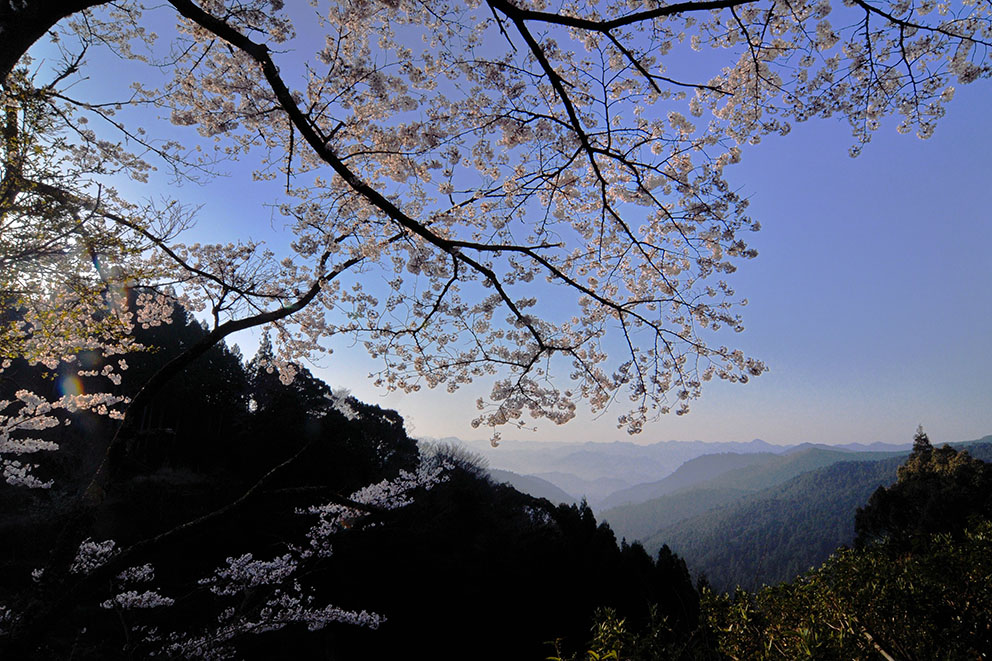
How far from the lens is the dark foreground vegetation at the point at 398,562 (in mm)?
2953

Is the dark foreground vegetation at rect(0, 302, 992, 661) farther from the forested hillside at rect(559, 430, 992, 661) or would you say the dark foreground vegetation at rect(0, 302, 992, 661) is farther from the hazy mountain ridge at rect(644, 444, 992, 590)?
the hazy mountain ridge at rect(644, 444, 992, 590)

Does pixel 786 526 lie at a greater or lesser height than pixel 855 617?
lesser

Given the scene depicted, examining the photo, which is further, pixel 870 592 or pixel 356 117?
pixel 356 117

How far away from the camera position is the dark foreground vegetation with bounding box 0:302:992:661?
2.95 metres

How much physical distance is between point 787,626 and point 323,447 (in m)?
14.7

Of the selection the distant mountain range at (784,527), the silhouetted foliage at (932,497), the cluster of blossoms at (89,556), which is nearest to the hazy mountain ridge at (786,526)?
the distant mountain range at (784,527)

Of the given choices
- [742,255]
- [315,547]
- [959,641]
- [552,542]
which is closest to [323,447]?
[315,547]

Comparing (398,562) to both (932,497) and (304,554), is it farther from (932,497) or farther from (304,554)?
(932,497)

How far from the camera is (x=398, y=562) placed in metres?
12.4

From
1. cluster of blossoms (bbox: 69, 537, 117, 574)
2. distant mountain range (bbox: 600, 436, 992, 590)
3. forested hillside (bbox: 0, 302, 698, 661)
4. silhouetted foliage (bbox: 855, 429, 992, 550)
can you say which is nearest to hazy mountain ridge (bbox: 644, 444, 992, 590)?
distant mountain range (bbox: 600, 436, 992, 590)

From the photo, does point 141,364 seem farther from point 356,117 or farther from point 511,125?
point 511,125

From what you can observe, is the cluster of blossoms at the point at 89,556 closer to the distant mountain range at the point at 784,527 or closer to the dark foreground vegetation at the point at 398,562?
the dark foreground vegetation at the point at 398,562

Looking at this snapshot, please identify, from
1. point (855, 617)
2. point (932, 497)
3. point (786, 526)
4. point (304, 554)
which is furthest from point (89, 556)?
point (786, 526)

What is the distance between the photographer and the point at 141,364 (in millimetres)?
17953
